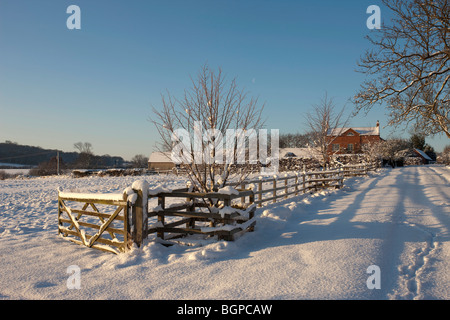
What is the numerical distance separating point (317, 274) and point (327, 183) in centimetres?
1436

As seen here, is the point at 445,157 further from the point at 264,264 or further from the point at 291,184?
the point at 264,264

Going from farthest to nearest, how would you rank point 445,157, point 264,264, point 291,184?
point 445,157, point 291,184, point 264,264

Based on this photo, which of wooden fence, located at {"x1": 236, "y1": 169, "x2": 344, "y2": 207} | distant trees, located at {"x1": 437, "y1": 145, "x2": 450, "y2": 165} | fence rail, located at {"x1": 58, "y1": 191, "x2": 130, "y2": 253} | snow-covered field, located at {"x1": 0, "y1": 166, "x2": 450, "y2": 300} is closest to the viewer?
snow-covered field, located at {"x1": 0, "y1": 166, "x2": 450, "y2": 300}

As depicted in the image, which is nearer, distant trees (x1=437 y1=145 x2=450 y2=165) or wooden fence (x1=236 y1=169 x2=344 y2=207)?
wooden fence (x1=236 y1=169 x2=344 y2=207)

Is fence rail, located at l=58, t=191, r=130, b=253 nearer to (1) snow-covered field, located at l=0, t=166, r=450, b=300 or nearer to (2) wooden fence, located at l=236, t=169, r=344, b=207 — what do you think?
(1) snow-covered field, located at l=0, t=166, r=450, b=300

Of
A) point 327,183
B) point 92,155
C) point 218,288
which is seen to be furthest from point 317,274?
point 92,155

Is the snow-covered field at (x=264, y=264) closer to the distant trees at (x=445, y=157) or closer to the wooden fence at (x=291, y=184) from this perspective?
the wooden fence at (x=291, y=184)

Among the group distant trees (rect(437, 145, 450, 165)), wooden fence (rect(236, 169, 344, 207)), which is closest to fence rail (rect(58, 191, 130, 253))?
wooden fence (rect(236, 169, 344, 207))

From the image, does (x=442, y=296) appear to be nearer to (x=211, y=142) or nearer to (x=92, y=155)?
(x=211, y=142)

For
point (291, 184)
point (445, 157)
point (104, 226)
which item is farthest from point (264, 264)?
point (445, 157)

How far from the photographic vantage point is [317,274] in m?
4.69

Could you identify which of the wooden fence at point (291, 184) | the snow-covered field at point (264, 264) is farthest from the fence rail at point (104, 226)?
the wooden fence at point (291, 184)

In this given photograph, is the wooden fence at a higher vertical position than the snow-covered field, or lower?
higher
